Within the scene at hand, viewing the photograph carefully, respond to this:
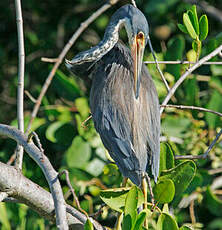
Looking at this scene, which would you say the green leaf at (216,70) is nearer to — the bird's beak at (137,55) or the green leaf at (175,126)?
the green leaf at (175,126)

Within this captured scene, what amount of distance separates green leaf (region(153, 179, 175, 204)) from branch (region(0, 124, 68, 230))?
12.8 inches

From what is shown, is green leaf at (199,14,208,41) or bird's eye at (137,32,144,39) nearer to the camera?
green leaf at (199,14,208,41)

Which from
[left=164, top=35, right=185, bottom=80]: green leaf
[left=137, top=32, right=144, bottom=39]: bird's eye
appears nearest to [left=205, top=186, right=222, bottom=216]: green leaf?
[left=164, top=35, right=185, bottom=80]: green leaf

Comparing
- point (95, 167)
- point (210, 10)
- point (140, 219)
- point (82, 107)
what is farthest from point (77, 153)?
point (210, 10)

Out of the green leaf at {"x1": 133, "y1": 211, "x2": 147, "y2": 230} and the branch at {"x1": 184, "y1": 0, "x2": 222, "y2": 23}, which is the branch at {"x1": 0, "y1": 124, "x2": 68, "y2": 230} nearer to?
the green leaf at {"x1": 133, "y1": 211, "x2": 147, "y2": 230}

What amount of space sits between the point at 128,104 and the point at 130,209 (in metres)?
0.58

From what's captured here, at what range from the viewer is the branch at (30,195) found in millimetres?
1541

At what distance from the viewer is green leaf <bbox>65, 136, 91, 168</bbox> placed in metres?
2.23

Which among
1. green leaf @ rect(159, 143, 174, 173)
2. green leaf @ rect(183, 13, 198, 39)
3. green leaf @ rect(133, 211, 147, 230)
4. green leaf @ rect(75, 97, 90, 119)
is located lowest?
green leaf @ rect(133, 211, 147, 230)

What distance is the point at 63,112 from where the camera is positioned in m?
2.41

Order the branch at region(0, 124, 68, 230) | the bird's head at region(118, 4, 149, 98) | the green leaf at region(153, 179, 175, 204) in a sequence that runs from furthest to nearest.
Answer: the bird's head at region(118, 4, 149, 98) → the green leaf at region(153, 179, 175, 204) → the branch at region(0, 124, 68, 230)

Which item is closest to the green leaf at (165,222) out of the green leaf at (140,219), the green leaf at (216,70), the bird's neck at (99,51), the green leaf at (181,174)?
the green leaf at (140,219)

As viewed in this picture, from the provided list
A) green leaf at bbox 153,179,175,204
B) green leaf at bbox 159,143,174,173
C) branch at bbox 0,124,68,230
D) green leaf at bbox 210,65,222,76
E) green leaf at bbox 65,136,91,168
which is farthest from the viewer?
green leaf at bbox 210,65,222,76

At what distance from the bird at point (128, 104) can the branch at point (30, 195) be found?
0.31 metres
